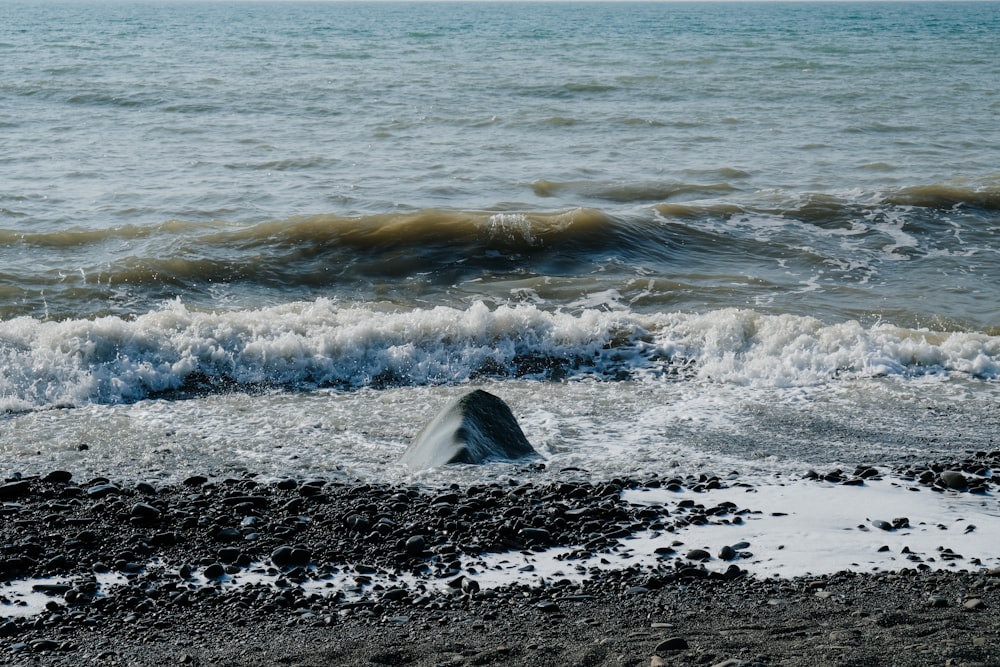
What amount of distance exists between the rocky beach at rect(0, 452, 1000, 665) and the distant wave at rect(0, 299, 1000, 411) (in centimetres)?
244

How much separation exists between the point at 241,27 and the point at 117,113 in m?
39.1

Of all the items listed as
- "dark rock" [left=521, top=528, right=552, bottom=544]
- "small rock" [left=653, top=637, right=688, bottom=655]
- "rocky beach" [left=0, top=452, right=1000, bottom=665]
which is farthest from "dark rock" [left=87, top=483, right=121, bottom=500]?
"small rock" [left=653, top=637, right=688, bottom=655]

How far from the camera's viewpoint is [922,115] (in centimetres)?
2462

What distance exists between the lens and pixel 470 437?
23.0 ft

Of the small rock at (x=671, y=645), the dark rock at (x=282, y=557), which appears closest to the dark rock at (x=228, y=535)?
the dark rock at (x=282, y=557)

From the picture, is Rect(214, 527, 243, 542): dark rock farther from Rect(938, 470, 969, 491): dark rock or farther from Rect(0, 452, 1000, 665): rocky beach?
Rect(938, 470, 969, 491): dark rock

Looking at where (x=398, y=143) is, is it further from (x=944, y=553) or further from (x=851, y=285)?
(x=944, y=553)

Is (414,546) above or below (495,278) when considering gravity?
above

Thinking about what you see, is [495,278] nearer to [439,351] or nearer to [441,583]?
[439,351]

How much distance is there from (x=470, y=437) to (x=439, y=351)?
2.88m

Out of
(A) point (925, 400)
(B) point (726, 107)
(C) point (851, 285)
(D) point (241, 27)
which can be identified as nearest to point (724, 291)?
(C) point (851, 285)

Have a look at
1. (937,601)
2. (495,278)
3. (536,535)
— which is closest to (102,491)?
(536,535)

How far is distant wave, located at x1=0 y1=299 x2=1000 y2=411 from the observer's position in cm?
906

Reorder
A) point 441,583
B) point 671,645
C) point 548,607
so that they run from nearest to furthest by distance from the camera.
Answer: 1. point 671,645
2. point 548,607
3. point 441,583
